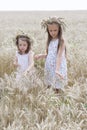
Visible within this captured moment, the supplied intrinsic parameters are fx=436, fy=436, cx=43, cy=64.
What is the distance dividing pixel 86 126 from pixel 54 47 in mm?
1816

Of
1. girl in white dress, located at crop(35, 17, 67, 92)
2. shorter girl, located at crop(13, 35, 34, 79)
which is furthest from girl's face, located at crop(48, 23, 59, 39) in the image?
shorter girl, located at crop(13, 35, 34, 79)

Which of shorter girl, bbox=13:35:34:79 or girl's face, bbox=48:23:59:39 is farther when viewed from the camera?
shorter girl, bbox=13:35:34:79

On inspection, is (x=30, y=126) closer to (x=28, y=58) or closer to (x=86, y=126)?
(x=86, y=126)

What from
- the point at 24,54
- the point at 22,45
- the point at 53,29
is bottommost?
the point at 24,54

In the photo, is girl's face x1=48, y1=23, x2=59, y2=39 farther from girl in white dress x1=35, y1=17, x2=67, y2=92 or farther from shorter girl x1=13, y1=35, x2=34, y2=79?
shorter girl x1=13, y1=35, x2=34, y2=79

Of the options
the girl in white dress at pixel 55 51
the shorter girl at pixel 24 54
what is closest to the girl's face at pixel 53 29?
the girl in white dress at pixel 55 51

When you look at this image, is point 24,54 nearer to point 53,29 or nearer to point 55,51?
point 55,51

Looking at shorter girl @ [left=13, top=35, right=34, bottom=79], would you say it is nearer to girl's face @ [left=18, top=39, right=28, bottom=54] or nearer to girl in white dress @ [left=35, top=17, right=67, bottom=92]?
girl's face @ [left=18, top=39, right=28, bottom=54]

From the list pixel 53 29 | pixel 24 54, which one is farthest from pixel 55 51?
pixel 24 54

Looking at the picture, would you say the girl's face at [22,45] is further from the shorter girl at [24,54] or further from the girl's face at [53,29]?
the girl's face at [53,29]

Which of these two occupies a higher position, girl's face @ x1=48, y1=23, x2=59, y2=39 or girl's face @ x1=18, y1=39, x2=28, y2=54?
girl's face @ x1=48, y1=23, x2=59, y2=39

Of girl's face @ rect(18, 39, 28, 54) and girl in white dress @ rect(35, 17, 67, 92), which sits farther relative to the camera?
girl's face @ rect(18, 39, 28, 54)

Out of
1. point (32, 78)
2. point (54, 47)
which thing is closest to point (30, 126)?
point (32, 78)

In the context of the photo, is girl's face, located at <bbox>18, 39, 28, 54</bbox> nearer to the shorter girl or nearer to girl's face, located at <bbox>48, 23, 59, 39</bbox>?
the shorter girl
